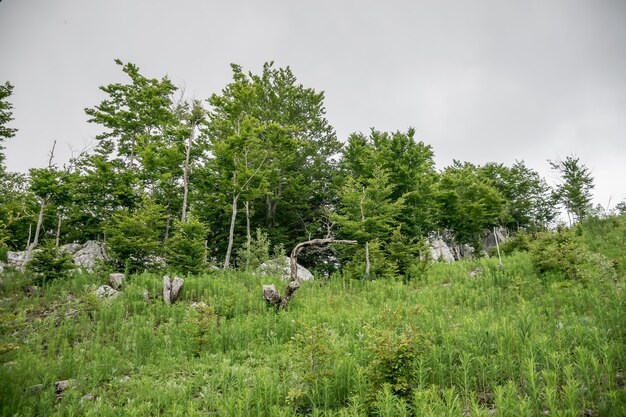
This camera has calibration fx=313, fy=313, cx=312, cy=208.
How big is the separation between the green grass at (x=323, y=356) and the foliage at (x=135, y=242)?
3.89 metres

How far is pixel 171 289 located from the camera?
10.8 m

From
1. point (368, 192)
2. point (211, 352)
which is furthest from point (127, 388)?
point (368, 192)

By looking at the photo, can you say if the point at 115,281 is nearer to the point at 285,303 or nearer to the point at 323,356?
the point at 285,303

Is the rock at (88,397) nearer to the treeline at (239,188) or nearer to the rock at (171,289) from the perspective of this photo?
the rock at (171,289)

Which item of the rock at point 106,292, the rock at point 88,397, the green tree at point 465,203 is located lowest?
the rock at point 88,397

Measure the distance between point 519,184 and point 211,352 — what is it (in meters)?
43.2

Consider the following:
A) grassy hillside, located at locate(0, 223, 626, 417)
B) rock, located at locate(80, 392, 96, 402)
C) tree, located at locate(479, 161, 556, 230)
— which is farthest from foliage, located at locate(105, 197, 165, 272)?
tree, located at locate(479, 161, 556, 230)

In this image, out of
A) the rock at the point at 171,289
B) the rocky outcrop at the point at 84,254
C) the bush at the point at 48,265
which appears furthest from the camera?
the rocky outcrop at the point at 84,254

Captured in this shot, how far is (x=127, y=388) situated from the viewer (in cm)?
567

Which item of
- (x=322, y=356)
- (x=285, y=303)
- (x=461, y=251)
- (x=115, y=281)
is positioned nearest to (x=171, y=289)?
(x=115, y=281)

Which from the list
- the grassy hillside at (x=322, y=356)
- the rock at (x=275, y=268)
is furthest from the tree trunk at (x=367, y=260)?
the grassy hillside at (x=322, y=356)

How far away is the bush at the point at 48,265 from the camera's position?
11.7 meters

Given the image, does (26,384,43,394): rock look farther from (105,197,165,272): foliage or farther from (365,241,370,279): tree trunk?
(365,241,370,279): tree trunk

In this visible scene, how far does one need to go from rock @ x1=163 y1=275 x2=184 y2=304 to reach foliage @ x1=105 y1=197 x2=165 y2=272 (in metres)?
4.28
